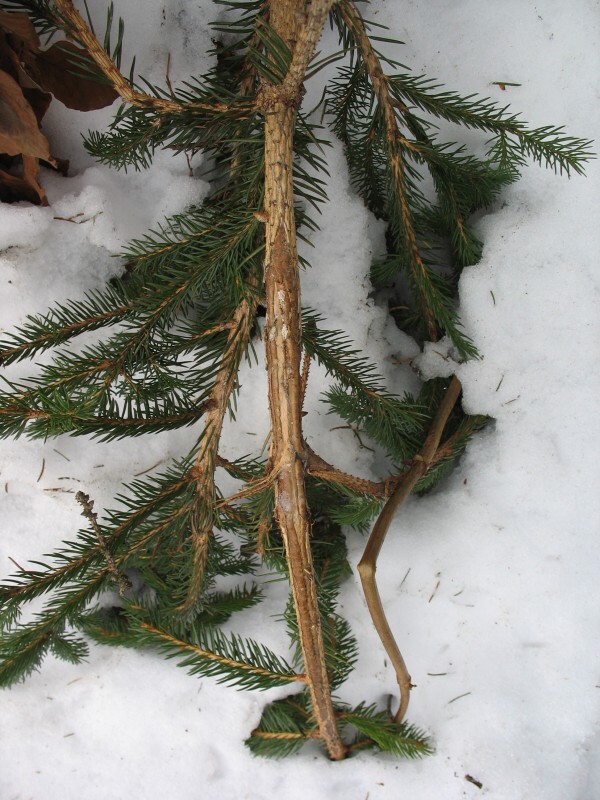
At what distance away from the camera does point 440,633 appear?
1521 millimetres

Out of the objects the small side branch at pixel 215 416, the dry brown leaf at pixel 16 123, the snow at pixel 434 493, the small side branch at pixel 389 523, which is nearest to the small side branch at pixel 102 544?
the small side branch at pixel 215 416

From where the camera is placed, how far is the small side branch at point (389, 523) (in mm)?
1260

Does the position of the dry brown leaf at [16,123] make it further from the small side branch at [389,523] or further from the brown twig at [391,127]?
the small side branch at [389,523]

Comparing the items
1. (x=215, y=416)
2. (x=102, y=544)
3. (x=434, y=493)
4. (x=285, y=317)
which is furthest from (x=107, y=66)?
(x=434, y=493)

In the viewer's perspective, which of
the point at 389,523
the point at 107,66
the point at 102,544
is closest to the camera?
the point at 107,66

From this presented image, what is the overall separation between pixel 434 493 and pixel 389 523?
29 centimetres

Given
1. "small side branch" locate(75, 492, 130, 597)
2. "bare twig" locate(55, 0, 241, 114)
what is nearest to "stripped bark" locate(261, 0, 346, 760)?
"bare twig" locate(55, 0, 241, 114)

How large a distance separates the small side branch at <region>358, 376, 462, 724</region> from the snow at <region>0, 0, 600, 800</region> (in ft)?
0.37

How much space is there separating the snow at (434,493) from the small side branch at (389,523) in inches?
4.4

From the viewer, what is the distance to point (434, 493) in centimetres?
153

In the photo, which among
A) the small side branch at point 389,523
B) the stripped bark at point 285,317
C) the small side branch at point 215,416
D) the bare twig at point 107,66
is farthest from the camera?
the small side branch at point 389,523

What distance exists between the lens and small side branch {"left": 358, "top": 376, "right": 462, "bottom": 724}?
1.26 meters

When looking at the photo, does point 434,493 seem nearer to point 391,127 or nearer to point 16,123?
point 391,127

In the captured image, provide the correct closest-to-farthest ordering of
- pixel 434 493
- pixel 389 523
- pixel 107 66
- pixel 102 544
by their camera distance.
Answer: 1. pixel 107 66
2. pixel 102 544
3. pixel 389 523
4. pixel 434 493
